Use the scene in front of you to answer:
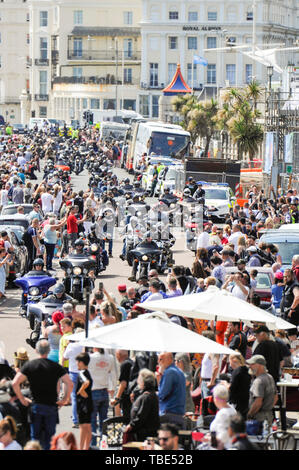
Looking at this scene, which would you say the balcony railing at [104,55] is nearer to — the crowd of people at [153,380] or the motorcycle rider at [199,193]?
the motorcycle rider at [199,193]

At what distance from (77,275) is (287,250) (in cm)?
405

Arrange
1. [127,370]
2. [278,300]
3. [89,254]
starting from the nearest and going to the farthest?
[127,370] < [278,300] < [89,254]

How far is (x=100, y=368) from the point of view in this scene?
47.0 ft

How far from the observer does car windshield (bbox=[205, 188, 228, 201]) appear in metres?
43.0

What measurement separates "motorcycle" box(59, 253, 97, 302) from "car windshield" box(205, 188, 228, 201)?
59.2 ft

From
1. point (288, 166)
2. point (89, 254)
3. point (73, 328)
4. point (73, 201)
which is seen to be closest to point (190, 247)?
point (73, 201)

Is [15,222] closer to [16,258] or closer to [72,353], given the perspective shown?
[16,258]

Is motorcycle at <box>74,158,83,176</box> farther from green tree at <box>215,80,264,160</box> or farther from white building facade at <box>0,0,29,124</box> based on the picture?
white building facade at <box>0,0,29,124</box>

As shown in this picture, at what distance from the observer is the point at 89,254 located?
26.8 m

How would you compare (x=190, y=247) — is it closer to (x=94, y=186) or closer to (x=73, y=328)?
(x=94, y=186)

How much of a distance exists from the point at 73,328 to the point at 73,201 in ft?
57.8

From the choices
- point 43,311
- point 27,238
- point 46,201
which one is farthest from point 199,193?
point 43,311

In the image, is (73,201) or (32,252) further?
(73,201)

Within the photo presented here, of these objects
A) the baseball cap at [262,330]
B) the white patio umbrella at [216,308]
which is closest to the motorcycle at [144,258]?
the white patio umbrella at [216,308]
